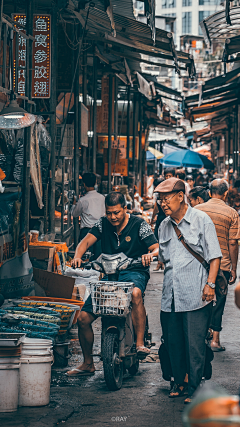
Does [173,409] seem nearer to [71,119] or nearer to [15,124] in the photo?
[15,124]

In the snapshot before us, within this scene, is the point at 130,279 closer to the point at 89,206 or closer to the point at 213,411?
the point at 213,411

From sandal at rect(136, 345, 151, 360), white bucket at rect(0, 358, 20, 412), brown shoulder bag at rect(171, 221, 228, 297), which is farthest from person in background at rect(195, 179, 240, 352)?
white bucket at rect(0, 358, 20, 412)

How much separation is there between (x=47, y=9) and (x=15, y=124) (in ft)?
11.3

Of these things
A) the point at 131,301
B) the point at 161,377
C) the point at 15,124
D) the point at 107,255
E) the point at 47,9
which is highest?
the point at 47,9

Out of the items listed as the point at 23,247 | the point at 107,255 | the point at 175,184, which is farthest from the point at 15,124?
the point at 175,184

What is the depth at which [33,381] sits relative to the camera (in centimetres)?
477

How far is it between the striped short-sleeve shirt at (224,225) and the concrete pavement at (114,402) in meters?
1.15

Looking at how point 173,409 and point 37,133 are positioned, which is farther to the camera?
point 37,133

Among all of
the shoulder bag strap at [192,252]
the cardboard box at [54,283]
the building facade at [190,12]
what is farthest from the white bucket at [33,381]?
the building facade at [190,12]

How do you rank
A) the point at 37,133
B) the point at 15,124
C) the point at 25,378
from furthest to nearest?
1. the point at 37,133
2. the point at 15,124
3. the point at 25,378

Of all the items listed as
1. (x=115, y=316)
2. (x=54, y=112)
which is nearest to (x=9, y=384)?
(x=115, y=316)

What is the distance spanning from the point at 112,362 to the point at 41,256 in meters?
3.02

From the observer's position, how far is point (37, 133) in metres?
8.86

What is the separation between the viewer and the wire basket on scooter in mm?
5141
